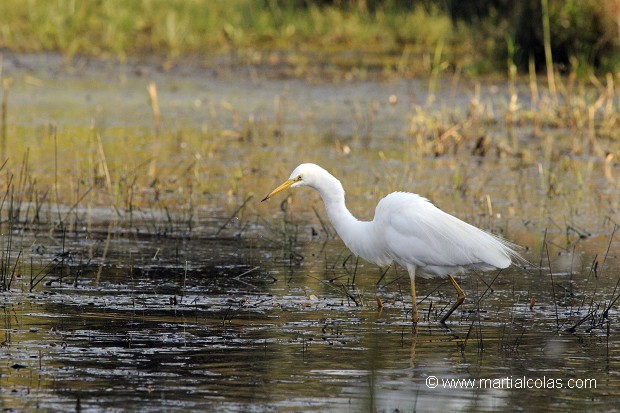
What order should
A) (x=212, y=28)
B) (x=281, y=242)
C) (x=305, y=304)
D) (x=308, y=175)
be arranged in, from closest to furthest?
(x=305, y=304) < (x=308, y=175) < (x=281, y=242) < (x=212, y=28)

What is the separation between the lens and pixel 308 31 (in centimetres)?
2422

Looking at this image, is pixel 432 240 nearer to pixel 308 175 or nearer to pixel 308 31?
pixel 308 175

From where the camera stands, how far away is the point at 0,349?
239 inches

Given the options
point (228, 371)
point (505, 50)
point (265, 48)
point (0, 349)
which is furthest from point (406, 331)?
point (265, 48)

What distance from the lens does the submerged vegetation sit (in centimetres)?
1942

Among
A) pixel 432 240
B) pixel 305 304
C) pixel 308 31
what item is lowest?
pixel 305 304

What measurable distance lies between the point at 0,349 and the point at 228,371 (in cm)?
116

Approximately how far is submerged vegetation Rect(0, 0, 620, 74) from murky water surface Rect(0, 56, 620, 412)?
546 cm

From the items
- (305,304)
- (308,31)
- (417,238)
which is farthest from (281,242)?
(308,31)

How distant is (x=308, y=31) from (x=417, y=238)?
56.1 ft

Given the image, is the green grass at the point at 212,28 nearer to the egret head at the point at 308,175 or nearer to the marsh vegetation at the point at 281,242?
the marsh vegetation at the point at 281,242

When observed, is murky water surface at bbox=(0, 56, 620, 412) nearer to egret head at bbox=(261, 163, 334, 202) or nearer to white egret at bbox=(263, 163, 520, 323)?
white egret at bbox=(263, 163, 520, 323)

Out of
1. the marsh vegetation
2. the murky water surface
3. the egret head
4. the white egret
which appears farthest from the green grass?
the white egret

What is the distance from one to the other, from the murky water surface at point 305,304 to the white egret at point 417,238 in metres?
0.26
